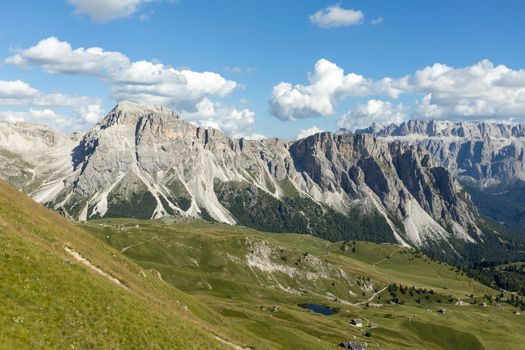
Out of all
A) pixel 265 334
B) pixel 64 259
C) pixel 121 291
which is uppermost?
pixel 64 259

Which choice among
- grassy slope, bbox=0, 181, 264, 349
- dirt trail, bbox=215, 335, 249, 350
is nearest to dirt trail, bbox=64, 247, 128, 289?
grassy slope, bbox=0, 181, 264, 349

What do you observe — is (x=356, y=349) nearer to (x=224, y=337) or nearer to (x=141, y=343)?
(x=224, y=337)

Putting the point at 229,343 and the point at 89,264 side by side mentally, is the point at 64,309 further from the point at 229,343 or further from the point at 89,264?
the point at 229,343

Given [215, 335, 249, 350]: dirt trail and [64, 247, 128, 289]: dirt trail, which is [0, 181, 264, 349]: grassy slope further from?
[215, 335, 249, 350]: dirt trail

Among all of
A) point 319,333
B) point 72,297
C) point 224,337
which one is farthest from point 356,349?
point 72,297

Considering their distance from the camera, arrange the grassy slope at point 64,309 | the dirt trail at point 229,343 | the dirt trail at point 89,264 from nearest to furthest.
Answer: the grassy slope at point 64,309
the dirt trail at point 89,264
the dirt trail at point 229,343

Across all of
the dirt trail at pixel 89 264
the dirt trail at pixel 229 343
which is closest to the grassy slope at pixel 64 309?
the dirt trail at pixel 89 264

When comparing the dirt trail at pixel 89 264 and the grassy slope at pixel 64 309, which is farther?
the dirt trail at pixel 89 264

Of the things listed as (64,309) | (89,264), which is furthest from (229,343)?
(64,309)

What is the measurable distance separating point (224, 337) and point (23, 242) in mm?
35746

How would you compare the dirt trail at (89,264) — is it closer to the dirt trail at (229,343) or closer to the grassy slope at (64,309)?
the grassy slope at (64,309)

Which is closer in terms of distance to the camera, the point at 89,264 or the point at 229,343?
the point at 89,264

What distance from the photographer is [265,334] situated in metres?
124

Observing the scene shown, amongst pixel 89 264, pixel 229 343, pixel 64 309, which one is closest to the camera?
pixel 64 309
